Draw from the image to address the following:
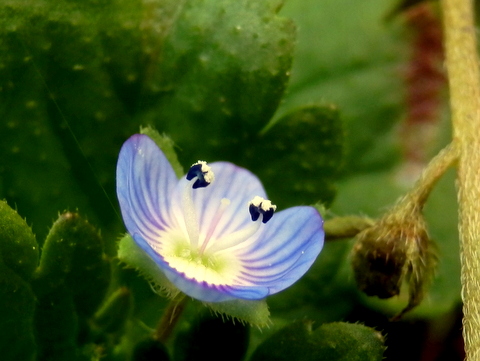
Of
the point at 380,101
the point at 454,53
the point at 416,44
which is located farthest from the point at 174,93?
the point at 416,44

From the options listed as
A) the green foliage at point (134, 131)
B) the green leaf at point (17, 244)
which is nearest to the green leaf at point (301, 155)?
the green foliage at point (134, 131)

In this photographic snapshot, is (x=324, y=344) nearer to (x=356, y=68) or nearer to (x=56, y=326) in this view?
(x=56, y=326)

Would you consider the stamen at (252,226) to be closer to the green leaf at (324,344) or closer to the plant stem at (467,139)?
the green leaf at (324,344)

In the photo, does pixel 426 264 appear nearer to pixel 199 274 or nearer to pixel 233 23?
pixel 199 274

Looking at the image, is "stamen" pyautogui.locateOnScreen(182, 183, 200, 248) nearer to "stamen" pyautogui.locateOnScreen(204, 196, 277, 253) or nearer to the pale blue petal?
"stamen" pyautogui.locateOnScreen(204, 196, 277, 253)

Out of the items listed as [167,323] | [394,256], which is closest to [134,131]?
[167,323]
